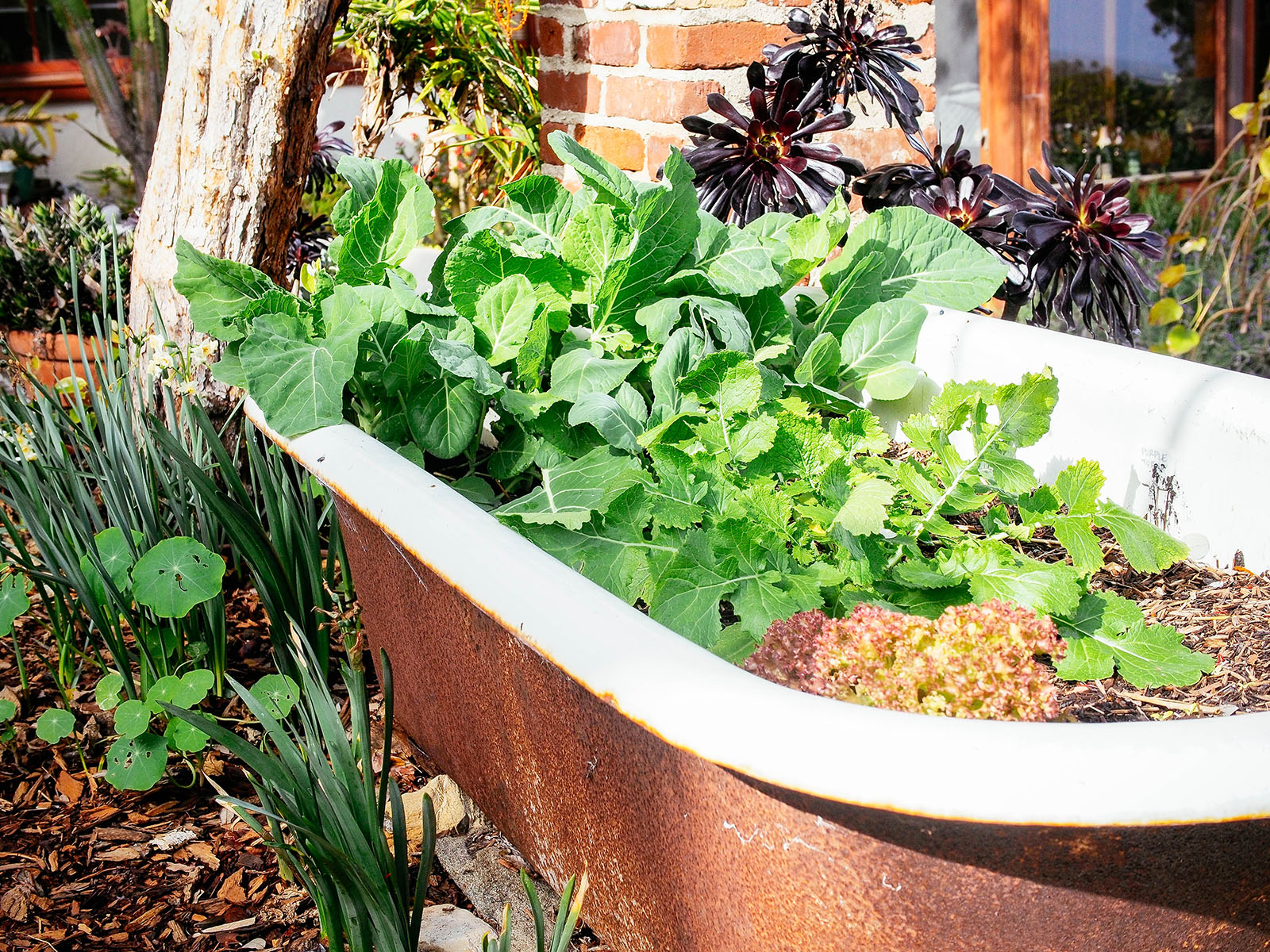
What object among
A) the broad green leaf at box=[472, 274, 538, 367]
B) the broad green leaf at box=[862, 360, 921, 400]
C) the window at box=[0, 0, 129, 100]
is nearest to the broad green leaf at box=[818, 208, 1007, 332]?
the broad green leaf at box=[862, 360, 921, 400]

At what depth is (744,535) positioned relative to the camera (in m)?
1.15

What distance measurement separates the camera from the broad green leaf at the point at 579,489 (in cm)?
125

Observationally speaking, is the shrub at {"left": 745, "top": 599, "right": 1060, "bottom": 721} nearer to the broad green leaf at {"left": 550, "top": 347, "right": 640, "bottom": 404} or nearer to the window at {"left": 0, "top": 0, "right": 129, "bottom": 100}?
the broad green leaf at {"left": 550, "top": 347, "right": 640, "bottom": 404}

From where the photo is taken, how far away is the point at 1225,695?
1086 mm

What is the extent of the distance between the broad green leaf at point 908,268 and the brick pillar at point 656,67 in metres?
0.72

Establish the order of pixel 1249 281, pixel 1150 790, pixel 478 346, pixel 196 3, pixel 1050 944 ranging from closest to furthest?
pixel 1150 790, pixel 1050 944, pixel 478 346, pixel 196 3, pixel 1249 281

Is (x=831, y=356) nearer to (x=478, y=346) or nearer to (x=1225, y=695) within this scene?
(x=478, y=346)

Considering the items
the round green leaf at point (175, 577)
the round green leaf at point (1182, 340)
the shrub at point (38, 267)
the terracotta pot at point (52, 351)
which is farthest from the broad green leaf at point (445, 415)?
the terracotta pot at point (52, 351)

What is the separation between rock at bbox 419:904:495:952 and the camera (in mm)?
1231

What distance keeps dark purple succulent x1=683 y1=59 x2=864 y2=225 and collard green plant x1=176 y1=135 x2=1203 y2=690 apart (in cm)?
8

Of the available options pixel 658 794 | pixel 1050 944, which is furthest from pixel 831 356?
pixel 1050 944

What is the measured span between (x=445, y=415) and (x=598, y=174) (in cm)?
40

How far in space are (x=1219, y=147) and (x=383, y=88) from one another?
138 inches

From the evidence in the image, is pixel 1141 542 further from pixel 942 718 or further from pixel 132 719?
pixel 132 719
